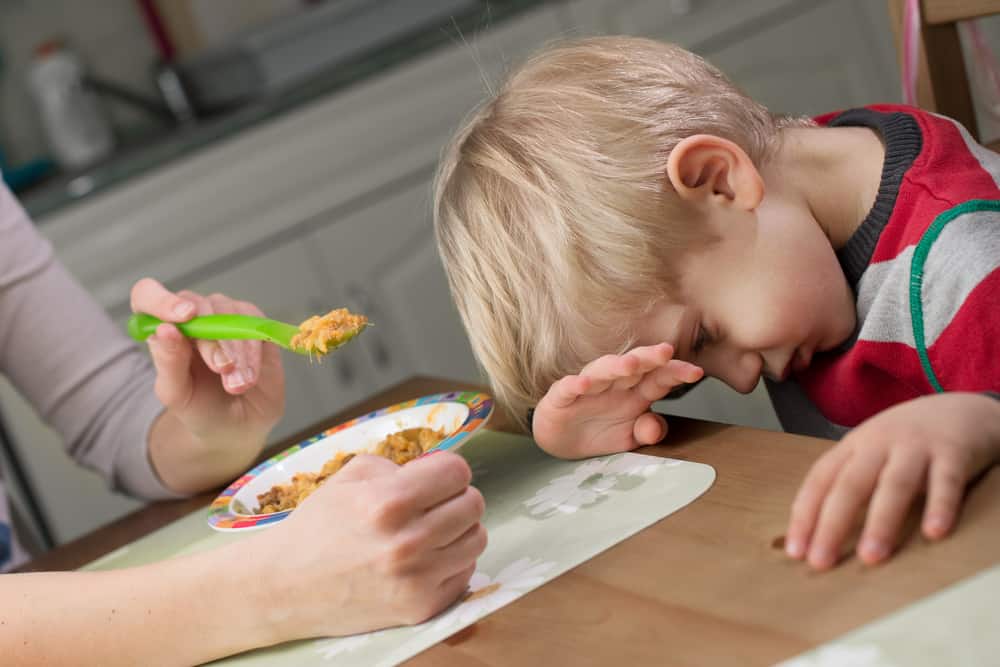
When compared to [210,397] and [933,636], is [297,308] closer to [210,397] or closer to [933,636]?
[210,397]

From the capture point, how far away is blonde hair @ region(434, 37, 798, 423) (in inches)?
33.4

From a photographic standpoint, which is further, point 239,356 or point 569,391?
point 239,356

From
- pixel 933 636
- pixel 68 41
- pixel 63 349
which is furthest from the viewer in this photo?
pixel 68 41

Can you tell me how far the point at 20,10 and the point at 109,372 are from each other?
1694 mm

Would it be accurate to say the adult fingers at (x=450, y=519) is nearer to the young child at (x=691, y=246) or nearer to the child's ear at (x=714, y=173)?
the young child at (x=691, y=246)

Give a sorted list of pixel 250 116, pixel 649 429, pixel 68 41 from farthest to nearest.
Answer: pixel 68 41, pixel 250 116, pixel 649 429

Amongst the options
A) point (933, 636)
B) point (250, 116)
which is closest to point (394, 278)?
point (250, 116)

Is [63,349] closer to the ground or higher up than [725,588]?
higher up

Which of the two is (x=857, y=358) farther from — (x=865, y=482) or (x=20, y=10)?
(x=20, y=10)

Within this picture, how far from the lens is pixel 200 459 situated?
1.09 m

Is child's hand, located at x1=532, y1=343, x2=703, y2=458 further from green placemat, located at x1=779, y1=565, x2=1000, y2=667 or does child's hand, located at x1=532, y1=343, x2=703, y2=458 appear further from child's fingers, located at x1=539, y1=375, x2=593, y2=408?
green placemat, located at x1=779, y1=565, x2=1000, y2=667

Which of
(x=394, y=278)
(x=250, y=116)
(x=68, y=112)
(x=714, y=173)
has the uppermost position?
(x=68, y=112)

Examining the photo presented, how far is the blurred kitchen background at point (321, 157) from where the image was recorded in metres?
2.07

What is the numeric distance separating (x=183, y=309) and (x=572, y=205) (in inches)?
14.1
